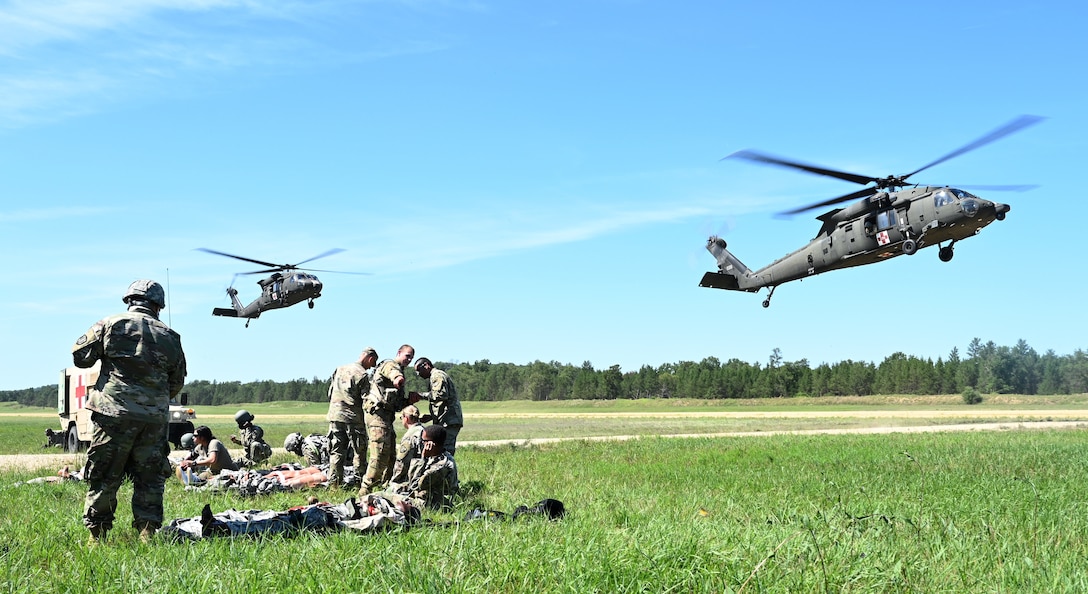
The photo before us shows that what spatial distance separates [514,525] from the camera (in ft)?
21.4

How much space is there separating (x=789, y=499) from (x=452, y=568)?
5.24m

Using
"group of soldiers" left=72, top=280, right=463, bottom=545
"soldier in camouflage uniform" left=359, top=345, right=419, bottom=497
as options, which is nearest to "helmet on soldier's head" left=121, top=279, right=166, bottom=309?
"group of soldiers" left=72, top=280, right=463, bottom=545

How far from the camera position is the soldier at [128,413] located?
282 inches

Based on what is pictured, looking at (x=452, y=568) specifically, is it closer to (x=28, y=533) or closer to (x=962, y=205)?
(x=28, y=533)

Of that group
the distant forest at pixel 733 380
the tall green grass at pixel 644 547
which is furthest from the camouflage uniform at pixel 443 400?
the distant forest at pixel 733 380

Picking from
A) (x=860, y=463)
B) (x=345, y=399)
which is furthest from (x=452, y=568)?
(x=860, y=463)

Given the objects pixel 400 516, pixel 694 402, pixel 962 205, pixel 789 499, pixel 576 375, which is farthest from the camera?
pixel 576 375

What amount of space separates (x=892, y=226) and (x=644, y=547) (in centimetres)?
2031

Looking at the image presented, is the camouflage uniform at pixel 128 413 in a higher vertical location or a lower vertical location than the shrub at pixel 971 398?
higher

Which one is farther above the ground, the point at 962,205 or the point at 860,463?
the point at 962,205

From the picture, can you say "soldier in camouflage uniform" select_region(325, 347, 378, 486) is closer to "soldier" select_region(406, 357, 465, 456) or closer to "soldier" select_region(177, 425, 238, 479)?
"soldier" select_region(406, 357, 465, 456)

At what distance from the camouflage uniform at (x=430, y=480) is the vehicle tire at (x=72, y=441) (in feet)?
48.4

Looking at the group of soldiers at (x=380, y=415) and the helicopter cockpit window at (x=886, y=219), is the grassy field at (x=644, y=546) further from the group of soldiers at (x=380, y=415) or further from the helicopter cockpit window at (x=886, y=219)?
the helicopter cockpit window at (x=886, y=219)

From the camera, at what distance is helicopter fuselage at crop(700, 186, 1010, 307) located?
72.2 ft
